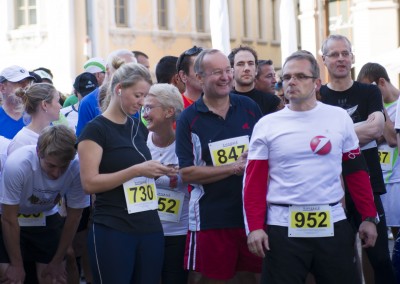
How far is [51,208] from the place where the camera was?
730cm

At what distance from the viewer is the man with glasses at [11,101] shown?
8.56 metres

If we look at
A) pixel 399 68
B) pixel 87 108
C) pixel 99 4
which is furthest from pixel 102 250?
pixel 99 4

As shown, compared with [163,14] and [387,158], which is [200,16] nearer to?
[163,14]

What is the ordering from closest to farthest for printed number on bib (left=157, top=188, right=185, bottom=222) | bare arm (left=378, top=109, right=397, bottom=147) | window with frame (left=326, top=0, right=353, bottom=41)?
printed number on bib (left=157, top=188, right=185, bottom=222)
bare arm (left=378, top=109, right=397, bottom=147)
window with frame (left=326, top=0, right=353, bottom=41)

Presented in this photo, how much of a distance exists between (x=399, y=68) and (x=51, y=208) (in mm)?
11403

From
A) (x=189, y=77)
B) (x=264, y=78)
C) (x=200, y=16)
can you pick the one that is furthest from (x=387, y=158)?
(x=200, y=16)

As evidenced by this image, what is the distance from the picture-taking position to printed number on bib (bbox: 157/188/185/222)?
699 centimetres

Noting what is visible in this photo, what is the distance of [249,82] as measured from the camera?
7977mm

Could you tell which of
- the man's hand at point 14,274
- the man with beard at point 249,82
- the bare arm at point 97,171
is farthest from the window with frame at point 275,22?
the bare arm at point 97,171

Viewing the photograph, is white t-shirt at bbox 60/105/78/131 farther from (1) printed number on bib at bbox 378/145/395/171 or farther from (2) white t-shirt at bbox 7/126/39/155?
(1) printed number on bib at bbox 378/145/395/171

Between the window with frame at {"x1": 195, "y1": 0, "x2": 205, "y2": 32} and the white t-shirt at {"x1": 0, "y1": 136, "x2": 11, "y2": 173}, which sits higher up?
the window with frame at {"x1": 195, "y1": 0, "x2": 205, "y2": 32}

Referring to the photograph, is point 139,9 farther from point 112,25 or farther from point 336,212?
point 336,212

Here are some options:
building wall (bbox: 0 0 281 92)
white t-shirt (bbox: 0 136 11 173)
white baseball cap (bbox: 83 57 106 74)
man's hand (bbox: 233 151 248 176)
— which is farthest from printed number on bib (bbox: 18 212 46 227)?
building wall (bbox: 0 0 281 92)

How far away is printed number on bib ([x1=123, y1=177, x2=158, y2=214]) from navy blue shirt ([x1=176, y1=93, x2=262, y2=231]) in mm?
327
